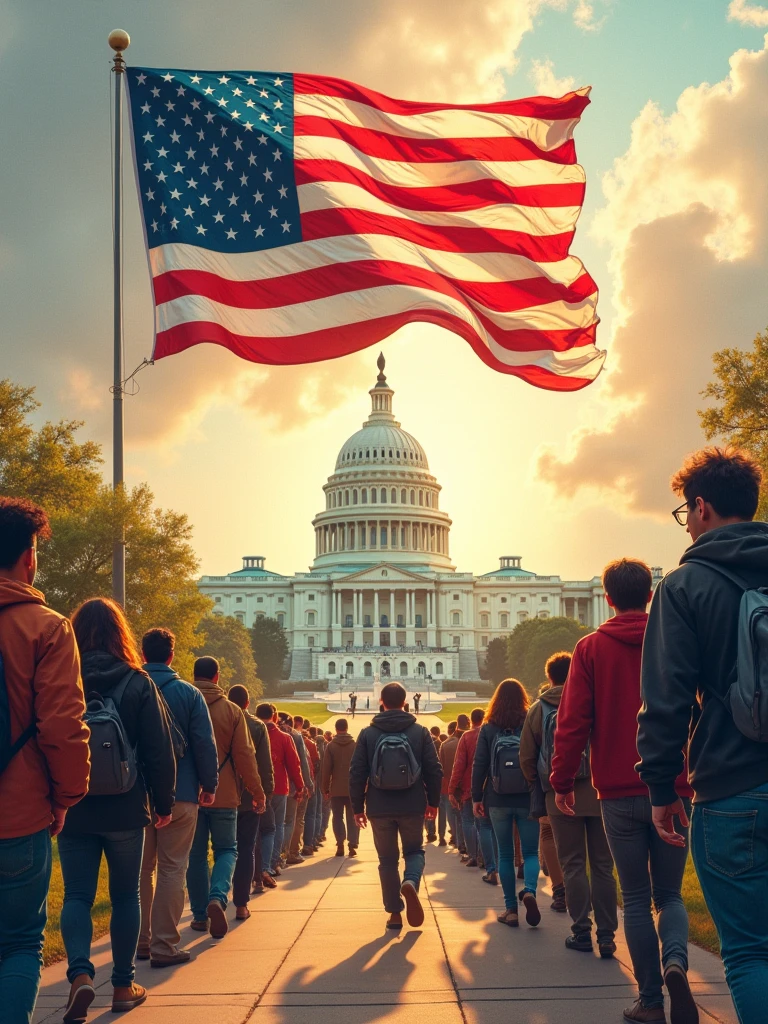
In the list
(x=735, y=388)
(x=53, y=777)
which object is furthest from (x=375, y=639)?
(x=53, y=777)

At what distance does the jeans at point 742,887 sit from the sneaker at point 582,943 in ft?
13.5

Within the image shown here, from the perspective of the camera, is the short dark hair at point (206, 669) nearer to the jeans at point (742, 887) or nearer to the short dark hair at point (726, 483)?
the short dark hair at point (726, 483)

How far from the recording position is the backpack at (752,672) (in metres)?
4.12

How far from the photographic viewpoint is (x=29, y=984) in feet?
15.3

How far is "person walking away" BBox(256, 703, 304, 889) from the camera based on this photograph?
12727 mm

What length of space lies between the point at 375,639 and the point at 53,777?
142 m

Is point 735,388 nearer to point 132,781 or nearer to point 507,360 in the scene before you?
point 507,360

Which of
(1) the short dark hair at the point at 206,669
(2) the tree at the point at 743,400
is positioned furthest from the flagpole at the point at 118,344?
(2) the tree at the point at 743,400

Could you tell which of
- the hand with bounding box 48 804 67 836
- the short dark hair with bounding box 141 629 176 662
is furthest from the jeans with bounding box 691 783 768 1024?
the short dark hair with bounding box 141 629 176 662

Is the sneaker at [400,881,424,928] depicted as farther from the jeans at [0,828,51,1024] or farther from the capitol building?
the capitol building

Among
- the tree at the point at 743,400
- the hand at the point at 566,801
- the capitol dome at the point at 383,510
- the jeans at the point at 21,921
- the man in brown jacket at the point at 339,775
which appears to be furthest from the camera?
the capitol dome at the point at 383,510

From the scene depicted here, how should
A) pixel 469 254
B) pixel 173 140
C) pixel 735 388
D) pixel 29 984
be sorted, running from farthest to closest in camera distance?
1. pixel 735 388
2. pixel 469 254
3. pixel 173 140
4. pixel 29 984

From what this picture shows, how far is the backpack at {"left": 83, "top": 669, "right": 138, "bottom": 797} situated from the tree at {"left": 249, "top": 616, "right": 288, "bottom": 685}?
115 meters

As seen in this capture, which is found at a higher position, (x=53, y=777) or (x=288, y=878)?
(x=53, y=777)
